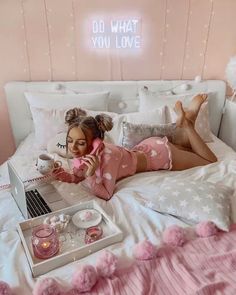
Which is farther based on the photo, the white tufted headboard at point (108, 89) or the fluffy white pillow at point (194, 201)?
the white tufted headboard at point (108, 89)

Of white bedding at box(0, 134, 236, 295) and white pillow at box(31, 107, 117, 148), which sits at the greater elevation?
white pillow at box(31, 107, 117, 148)

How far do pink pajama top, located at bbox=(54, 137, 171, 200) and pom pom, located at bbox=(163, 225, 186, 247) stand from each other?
0.40 meters

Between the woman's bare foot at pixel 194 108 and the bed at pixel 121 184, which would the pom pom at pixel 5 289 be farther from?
the woman's bare foot at pixel 194 108

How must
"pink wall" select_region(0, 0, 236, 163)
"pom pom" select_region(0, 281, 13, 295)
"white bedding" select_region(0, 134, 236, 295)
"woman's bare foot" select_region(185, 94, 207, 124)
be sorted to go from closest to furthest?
"pom pom" select_region(0, 281, 13, 295), "white bedding" select_region(0, 134, 236, 295), "woman's bare foot" select_region(185, 94, 207, 124), "pink wall" select_region(0, 0, 236, 163)

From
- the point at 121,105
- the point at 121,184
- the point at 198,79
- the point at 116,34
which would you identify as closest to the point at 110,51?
the point at 116,34

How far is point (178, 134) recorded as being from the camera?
73.5 inches

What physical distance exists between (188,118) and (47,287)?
1.39 m

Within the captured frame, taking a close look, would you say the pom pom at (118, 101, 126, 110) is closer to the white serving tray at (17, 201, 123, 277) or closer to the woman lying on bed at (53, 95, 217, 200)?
the woman lying on bed at (53, 95, 217, 200)

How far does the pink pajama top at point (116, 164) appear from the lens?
4.74 ft

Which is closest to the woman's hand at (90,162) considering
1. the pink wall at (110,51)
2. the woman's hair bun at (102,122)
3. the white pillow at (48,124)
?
the woman's hair bun at (102,122)

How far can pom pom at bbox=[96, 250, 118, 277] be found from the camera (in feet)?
3.14

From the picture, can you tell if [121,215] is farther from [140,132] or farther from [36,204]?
[140,132]

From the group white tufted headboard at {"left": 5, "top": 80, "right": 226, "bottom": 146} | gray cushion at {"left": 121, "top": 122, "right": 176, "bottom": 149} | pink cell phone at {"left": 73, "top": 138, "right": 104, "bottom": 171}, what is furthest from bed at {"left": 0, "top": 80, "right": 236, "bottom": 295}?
gray cushion at {"left": 121, "top": 122, "right": 176, "bottom": 149}

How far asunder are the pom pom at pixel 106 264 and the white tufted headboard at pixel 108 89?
1.42 metres
